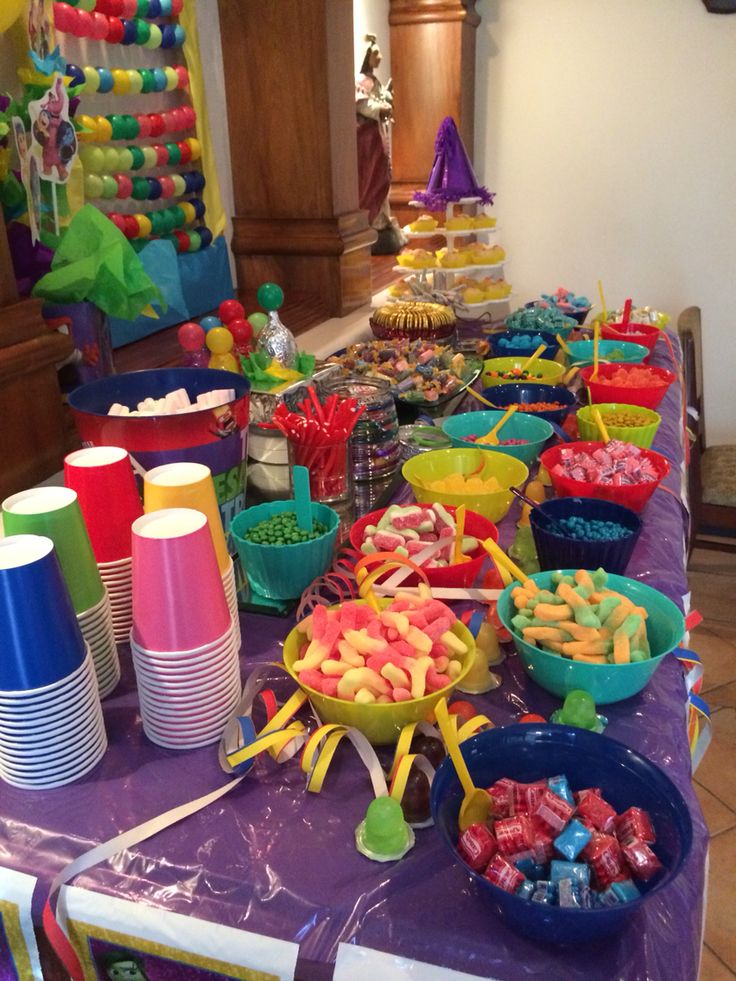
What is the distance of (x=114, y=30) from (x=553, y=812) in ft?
5.32

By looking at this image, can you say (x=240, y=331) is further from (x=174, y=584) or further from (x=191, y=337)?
(x=174, y=584)

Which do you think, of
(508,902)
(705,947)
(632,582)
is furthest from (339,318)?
(508,902)

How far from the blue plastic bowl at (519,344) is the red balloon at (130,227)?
2.72 feet

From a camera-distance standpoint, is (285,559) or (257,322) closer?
(285,559)

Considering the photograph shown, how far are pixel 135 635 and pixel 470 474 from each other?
67cm

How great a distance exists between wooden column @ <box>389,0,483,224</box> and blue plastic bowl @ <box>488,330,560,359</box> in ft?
4.79

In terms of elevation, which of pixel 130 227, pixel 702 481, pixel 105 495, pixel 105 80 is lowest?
pixel 702 481

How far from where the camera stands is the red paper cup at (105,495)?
81 cm

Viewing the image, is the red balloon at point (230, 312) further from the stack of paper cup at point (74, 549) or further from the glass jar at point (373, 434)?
the stack of paper cup at point (74, 549)

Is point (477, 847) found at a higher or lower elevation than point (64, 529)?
lower

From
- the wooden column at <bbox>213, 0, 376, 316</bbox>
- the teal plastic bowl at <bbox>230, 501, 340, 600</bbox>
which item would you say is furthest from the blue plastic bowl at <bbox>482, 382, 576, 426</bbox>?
the wooden column at <bbox>213, 0, 376, 316</bbox>

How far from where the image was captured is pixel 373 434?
1.27m

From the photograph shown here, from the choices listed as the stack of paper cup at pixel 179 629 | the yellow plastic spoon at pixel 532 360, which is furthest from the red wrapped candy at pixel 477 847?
the yellow plastic spoon at pixel 532 360

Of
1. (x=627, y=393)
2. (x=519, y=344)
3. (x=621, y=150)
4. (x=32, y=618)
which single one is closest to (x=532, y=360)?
(x=519, y=344)
